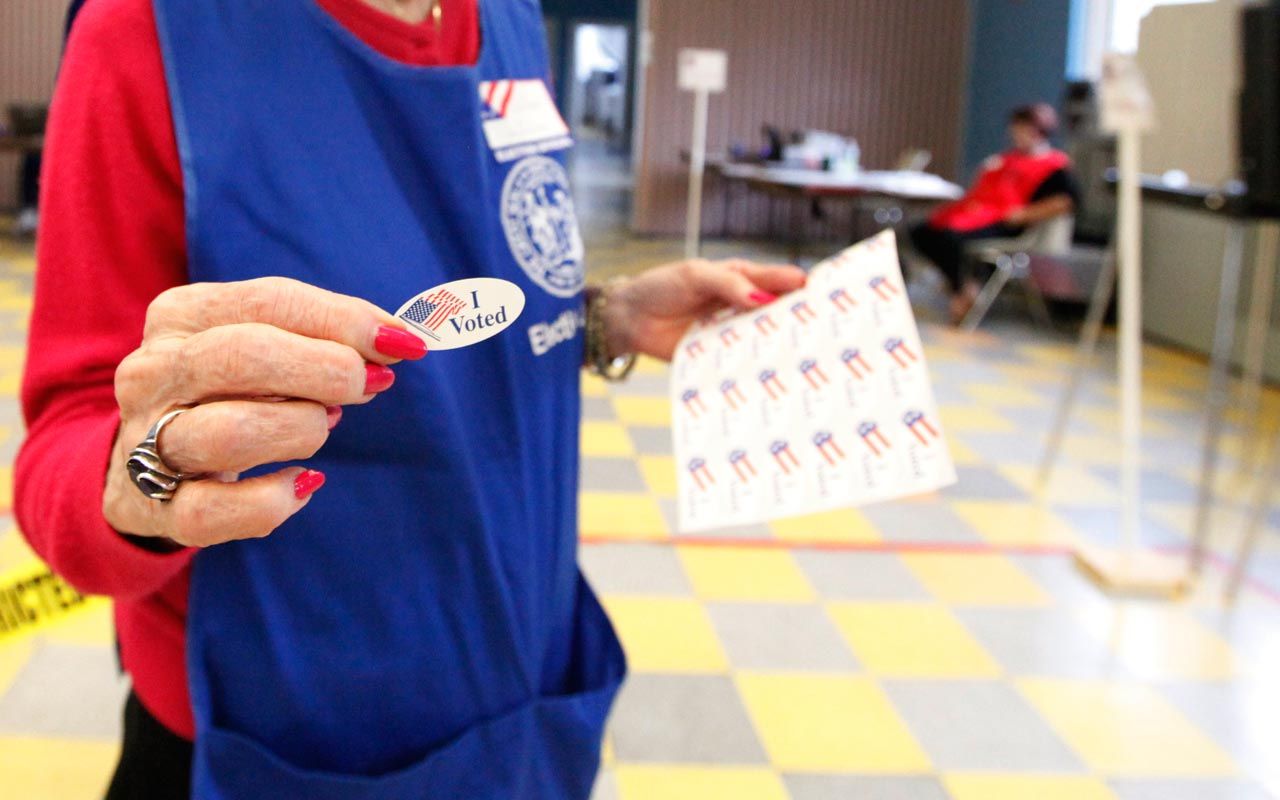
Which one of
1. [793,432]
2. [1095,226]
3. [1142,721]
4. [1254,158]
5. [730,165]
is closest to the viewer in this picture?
[793,432]

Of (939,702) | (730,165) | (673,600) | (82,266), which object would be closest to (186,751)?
(82,266)

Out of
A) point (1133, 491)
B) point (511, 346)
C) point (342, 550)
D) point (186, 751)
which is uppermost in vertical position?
point (511, 346)

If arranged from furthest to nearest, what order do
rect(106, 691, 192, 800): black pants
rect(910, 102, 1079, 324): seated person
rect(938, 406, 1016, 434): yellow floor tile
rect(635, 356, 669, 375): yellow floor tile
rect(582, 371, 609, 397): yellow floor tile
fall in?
rect(910, 102, 1079, 324): seated person → rect(635, 356, 669, 375): yellow floor tile → rect(582, 371, 609, 397): yellow floor tile → rect(938, 406, 1016, 434): yellow floor tile → rect(106, 691, 192, 800): black pants

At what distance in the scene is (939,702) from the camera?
2.52 meters

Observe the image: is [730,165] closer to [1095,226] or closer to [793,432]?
[1095,226]

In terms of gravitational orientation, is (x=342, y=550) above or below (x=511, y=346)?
below

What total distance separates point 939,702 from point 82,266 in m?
2.20

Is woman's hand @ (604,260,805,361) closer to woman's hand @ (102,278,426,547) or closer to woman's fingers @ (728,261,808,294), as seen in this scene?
woman's fingers @ (728,261,808,294)

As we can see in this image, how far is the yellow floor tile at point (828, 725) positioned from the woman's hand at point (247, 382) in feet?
6.19

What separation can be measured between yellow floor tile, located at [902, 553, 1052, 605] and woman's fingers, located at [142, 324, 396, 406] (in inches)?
109

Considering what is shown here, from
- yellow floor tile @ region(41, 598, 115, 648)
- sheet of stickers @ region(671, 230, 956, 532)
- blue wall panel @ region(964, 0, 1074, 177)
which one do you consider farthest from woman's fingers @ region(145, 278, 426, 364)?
blue wall panel @ region(964, 0, 1074, 177)

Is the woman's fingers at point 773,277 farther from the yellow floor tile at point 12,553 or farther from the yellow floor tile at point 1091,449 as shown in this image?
the yellow floor tile at point 1091,449

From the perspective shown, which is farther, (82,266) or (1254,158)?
(1254,158)

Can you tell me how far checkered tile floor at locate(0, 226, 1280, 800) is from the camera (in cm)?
225
